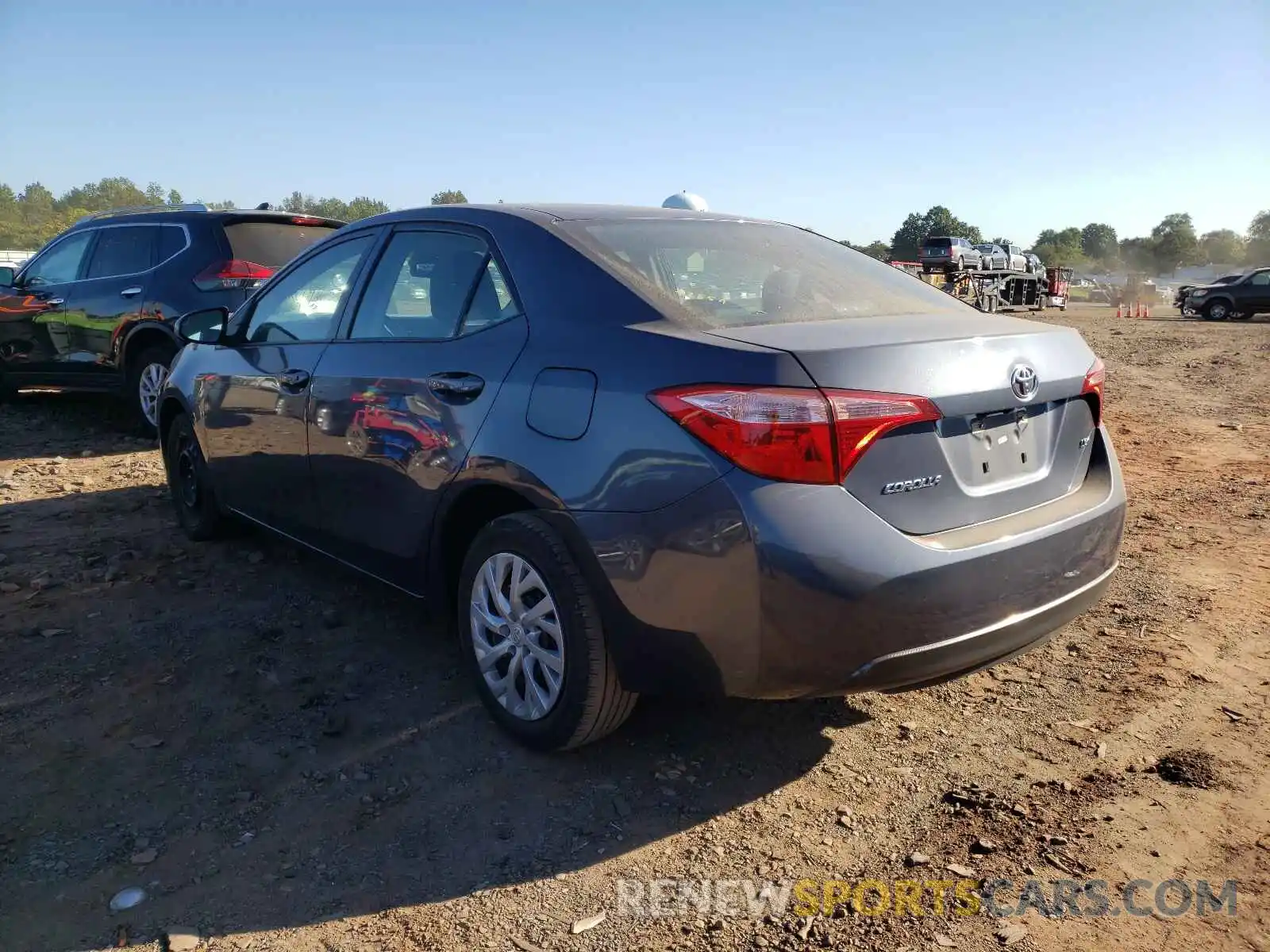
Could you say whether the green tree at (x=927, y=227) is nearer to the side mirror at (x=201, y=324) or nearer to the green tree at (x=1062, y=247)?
the green tree at (x=1062, y=247)

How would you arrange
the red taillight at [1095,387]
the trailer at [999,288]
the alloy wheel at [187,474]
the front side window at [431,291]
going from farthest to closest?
the trailer at [999,288], the alloy wheel at [187,474], the front side window at [431,291], the red taillight at [1095,387]

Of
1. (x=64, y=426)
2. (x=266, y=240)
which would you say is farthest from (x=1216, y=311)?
(x=64, y=426)

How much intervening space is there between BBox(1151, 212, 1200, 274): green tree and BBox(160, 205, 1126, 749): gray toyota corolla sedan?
5186 inches

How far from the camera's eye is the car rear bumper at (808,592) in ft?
7.70

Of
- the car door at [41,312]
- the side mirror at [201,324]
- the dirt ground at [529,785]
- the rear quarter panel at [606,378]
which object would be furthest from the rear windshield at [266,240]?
the rear quarter panel at [606,378]

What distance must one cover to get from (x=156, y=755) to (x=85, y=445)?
563cm

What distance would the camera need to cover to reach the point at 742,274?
10.4 ft

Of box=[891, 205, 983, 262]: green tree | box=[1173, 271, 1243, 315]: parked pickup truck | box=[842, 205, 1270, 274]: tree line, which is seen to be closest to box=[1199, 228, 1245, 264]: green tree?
box=[842, 205, 1270, 274]: tree line

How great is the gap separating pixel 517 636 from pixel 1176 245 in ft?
442

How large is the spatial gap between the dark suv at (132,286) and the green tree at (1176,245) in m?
130

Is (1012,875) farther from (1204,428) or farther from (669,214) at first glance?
(1204,428)

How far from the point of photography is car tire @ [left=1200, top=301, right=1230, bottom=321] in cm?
2961

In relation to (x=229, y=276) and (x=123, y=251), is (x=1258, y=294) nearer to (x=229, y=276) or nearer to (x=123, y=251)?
(x=229, y=276)

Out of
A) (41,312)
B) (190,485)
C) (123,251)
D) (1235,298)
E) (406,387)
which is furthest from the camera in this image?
(1235,298)
